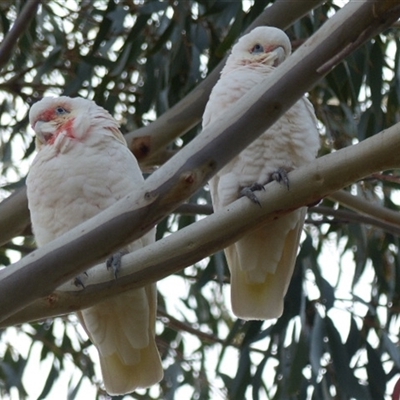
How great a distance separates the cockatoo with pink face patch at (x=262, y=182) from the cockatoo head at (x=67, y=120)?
308 mm

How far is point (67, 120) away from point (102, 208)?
37 centimetres

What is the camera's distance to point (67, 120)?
272cm

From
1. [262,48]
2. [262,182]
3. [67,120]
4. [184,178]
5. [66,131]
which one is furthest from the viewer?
[262,48]

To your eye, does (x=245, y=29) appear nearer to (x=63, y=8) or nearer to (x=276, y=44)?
(x=276, y=44)

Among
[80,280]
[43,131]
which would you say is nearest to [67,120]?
[43,131]

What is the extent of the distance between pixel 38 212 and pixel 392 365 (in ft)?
4.64

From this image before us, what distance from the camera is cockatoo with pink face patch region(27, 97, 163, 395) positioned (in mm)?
2480

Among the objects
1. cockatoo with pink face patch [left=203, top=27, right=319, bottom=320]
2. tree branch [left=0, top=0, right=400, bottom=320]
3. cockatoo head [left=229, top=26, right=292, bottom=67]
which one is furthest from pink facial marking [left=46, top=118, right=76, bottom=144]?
tree branch [left=0, top=0, right=400, bottom=320]

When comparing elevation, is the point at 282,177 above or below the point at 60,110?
below

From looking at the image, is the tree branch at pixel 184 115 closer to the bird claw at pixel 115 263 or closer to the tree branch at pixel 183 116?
the tree branch at pixel 183 116

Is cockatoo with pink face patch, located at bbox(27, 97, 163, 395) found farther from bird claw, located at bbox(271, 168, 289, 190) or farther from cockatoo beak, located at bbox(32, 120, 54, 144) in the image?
bird claw, located at bbox(271, 168, 289, 190)

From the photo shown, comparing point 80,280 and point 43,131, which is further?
point 43,131

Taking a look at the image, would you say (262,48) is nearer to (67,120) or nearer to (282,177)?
(67,120)

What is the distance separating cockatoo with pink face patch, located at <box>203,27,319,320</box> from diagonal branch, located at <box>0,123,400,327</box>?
0.51 metres
